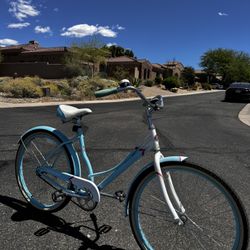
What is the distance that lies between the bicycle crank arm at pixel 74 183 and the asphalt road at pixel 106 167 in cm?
37

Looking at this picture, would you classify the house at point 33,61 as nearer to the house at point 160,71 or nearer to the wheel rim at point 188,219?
the house at point 160,71

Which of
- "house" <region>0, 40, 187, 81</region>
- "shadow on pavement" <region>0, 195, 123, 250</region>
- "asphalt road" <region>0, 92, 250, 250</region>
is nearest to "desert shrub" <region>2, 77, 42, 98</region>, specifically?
"asphalt road" <region>0, 92, 250, 250</region>

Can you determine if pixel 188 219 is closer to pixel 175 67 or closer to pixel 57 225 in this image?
pixel 57 225

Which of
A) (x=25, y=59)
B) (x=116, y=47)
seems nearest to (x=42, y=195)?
(x=25, y=59)

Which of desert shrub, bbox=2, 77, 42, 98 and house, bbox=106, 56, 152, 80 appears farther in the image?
house, bbox=106, 56, 152, 80

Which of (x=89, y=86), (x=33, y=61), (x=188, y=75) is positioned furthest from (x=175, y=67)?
(x=89, y=86)

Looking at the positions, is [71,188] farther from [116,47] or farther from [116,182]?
[116,47]

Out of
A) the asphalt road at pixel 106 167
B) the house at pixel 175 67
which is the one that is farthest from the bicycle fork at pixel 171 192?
the house at pixel 175 67

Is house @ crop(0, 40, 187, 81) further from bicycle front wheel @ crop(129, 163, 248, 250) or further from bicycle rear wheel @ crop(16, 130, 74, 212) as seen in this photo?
bicycle front wheel @ crop(129, 163, 248, 250)

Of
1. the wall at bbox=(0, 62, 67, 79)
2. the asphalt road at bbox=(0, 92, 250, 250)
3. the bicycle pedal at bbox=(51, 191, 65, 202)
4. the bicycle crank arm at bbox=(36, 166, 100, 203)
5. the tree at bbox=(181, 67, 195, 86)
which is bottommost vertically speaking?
the tree at bbox=(181, 67, 195, 86)

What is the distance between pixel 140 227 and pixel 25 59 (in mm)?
54716

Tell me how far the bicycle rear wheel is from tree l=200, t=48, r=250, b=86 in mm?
97235

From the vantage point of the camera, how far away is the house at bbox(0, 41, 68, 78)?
44.5 m

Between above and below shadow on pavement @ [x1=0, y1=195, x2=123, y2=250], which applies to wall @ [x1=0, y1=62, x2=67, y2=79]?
below
